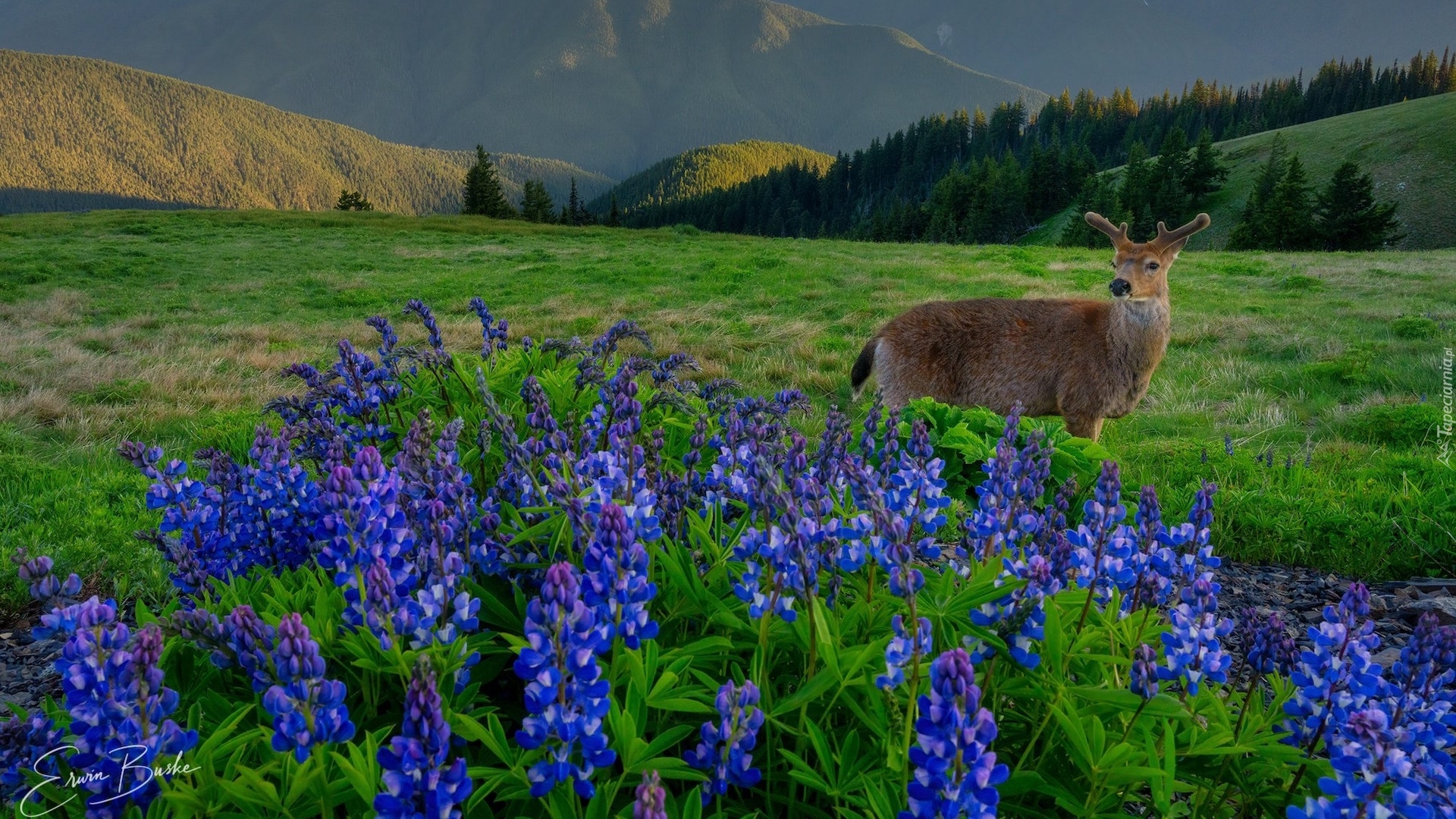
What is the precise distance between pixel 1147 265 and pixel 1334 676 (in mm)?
6661

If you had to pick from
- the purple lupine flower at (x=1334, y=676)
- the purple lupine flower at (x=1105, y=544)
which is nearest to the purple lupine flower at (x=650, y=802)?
the purple lupine flower at (x=1105, y=544)

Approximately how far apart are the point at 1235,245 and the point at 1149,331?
227 feet

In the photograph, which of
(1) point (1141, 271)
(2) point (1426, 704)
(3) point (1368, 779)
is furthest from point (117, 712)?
(1) point (1141, 271)

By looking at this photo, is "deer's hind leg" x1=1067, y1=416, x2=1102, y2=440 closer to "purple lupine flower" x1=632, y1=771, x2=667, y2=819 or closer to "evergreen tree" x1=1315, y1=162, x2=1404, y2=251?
"purple lupine flower" x1=632, y1=771, x2=667, y2=819

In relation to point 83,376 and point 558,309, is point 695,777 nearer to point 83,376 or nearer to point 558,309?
point 83,376

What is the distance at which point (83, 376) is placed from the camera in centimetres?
916

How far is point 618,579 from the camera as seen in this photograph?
1438mm

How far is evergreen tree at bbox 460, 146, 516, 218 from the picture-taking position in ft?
259

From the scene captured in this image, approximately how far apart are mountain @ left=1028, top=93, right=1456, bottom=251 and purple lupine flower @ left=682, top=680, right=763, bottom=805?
87261mm

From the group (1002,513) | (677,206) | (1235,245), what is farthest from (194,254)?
(677,206)

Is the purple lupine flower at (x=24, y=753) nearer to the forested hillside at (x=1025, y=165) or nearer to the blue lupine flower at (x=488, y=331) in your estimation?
the blue lupine flower at (x=488, y=331)

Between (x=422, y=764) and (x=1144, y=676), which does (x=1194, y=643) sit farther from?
(x=422, y=764)

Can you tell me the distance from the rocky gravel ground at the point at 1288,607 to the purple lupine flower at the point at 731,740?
3.09m

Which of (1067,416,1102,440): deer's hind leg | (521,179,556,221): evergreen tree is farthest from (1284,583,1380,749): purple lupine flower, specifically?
(521,179,556,221): evergreen tree
